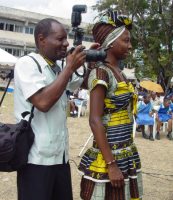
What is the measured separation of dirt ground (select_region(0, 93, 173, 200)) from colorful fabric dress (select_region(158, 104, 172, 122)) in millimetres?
470

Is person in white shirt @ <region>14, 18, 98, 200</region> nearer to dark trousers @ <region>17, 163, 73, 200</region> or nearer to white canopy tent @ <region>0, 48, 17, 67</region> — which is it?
dark trousers @ <region>17, 163, 73, 200</region>

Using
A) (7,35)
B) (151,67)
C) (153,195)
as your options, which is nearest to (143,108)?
(153,195)

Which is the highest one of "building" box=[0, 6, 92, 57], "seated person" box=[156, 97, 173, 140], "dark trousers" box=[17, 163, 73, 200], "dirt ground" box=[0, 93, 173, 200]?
"building" box=[0, 6, 92, 57]

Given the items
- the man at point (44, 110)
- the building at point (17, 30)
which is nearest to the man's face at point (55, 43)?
the man at point (44, 110)

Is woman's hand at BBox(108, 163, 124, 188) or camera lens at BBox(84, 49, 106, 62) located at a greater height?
camera lens at BBox(84, 49, 106, 62)

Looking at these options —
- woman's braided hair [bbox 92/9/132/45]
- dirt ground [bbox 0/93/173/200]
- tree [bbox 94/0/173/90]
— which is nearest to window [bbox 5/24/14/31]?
tree [bbox 94/0/173/90]

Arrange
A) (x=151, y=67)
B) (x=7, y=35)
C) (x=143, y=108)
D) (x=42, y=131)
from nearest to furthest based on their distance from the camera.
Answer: (x=42, y=131) → (x=143, y=108) → (x=151, y=67) → (x=7, y=35)

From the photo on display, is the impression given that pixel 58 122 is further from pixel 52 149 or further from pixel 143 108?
pixel 143 108

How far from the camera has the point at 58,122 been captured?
2.15 meters

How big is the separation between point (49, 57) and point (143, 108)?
23.8ft

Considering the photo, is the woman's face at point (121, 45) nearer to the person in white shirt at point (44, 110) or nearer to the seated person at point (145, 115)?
the person in white shirt at point (44, 110)

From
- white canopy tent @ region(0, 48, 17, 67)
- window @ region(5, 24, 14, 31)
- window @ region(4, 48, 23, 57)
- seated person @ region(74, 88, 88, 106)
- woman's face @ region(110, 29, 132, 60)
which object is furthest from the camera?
window @ region(5, 24, 14, 31)

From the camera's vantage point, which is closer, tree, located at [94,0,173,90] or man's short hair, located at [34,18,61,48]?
man's short hair, located at [34,18,61,48]

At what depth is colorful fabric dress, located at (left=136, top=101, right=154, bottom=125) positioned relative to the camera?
923 centimetres
